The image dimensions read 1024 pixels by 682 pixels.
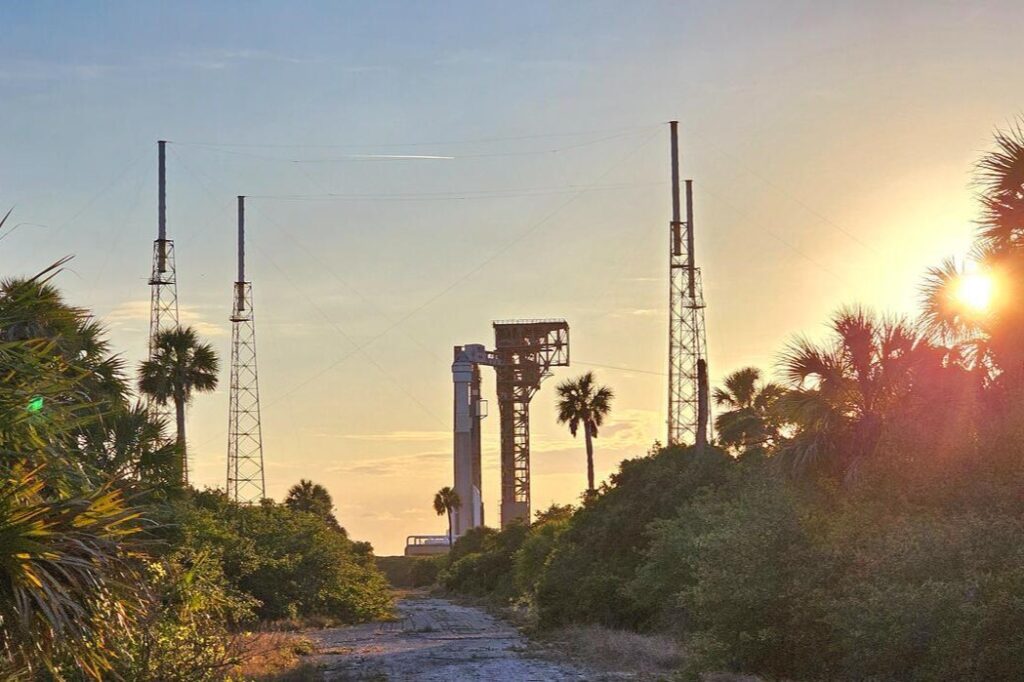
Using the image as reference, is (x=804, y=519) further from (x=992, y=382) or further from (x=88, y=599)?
(x=88, y=599)

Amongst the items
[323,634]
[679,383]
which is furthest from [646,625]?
[679,383]

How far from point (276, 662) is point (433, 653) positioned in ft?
19.9

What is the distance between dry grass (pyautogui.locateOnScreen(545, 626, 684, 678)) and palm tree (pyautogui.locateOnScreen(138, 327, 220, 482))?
20.9 m

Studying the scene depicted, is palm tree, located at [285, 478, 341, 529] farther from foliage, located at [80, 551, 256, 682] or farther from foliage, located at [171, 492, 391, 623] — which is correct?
foliage, located at [80, 551, 256, 682]

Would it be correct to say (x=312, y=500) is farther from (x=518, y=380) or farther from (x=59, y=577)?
(x=59, y=577)

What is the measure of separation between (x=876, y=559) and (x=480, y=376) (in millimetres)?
80638

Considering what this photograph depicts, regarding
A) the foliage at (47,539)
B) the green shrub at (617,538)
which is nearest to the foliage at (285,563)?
the green shrub at (617,538)

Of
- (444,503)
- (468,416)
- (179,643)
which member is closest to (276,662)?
(179,643)

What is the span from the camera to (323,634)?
4934 centimetres

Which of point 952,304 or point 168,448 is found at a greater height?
point 952,304

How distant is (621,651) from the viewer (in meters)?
33.0

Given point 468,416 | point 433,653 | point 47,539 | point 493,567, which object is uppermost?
point 468,416

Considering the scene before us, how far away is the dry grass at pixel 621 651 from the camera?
30328mm

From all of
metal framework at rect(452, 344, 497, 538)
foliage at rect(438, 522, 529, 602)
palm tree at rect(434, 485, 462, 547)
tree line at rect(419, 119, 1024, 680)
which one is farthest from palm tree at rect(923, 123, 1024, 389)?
palm tree at rect(434, 485, 462, 547)
